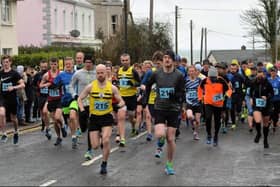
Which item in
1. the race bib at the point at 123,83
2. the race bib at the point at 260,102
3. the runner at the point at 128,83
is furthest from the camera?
the race bib at the point at 123,83

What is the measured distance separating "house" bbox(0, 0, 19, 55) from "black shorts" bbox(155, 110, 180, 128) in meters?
30.4

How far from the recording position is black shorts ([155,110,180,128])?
11.4 metres

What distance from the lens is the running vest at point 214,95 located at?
50.9 feet

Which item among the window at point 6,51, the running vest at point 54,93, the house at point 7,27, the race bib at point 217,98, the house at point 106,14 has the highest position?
the house at point 106,14

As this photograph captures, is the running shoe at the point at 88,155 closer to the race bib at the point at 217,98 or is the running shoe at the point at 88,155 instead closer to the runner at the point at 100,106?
the runner at the point at 100,106

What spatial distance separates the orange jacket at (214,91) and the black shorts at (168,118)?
13.8 ft

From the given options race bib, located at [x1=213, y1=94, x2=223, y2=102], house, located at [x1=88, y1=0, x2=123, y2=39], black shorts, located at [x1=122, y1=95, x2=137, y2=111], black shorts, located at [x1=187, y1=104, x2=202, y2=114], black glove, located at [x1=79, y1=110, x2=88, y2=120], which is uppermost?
house, located at [x1=88, y1=0, x2=123, y2=39]

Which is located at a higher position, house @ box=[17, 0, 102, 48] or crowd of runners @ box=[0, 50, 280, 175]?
house @ box=[17, 0, 102, 48]

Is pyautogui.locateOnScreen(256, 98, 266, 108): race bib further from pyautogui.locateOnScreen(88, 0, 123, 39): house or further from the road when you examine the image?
pyautogui.locateOnScreen(88, 0, 123, 39): house

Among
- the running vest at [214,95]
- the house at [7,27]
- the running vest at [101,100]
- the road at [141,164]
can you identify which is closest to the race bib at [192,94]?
the road at [141,164]

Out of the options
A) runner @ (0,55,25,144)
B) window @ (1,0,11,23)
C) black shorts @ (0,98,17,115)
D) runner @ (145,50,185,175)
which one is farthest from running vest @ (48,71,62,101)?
window @ (1,0,11,23)

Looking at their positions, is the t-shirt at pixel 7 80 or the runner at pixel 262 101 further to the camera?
the t-shirt at pixel 7 80

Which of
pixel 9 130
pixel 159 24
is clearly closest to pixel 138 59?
pixel 159 24

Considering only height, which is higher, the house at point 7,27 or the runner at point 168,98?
the house at point 7,27
